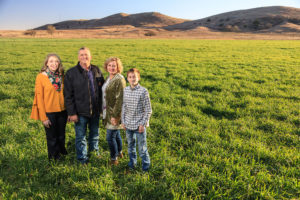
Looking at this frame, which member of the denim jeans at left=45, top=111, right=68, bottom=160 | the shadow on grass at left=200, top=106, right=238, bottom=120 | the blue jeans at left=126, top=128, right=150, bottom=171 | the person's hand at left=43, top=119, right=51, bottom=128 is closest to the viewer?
the blue jeans at left=126, top=128, right=150, bottom=171

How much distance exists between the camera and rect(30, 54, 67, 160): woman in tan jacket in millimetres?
3199

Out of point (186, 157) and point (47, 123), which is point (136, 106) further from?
point (47, 123)

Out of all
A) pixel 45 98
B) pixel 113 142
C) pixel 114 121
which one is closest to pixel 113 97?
pixel 114 121

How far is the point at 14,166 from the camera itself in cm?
339

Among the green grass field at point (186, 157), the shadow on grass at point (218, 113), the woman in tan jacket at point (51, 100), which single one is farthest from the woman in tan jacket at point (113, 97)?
the shadow on grass at point (218, 113)

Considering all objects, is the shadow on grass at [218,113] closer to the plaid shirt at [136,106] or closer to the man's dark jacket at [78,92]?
the plaid shirt at [136,106]

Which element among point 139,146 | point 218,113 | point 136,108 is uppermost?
point 136,108

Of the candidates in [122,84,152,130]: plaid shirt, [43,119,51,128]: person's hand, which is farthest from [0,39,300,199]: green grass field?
[122,84,152,130]: plaid shirt

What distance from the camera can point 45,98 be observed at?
3.25 meters

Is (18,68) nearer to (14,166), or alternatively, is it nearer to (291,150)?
(14,166)

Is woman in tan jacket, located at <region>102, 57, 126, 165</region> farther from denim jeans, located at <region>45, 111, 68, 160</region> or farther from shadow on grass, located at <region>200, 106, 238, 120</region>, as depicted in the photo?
shadow on grass, located at <region>200, 106, 238, 120</region>

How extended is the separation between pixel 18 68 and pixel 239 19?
465 ft

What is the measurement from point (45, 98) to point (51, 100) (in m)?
0.12

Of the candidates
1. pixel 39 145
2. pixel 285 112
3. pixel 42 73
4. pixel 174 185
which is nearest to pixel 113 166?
pixel 174 185
